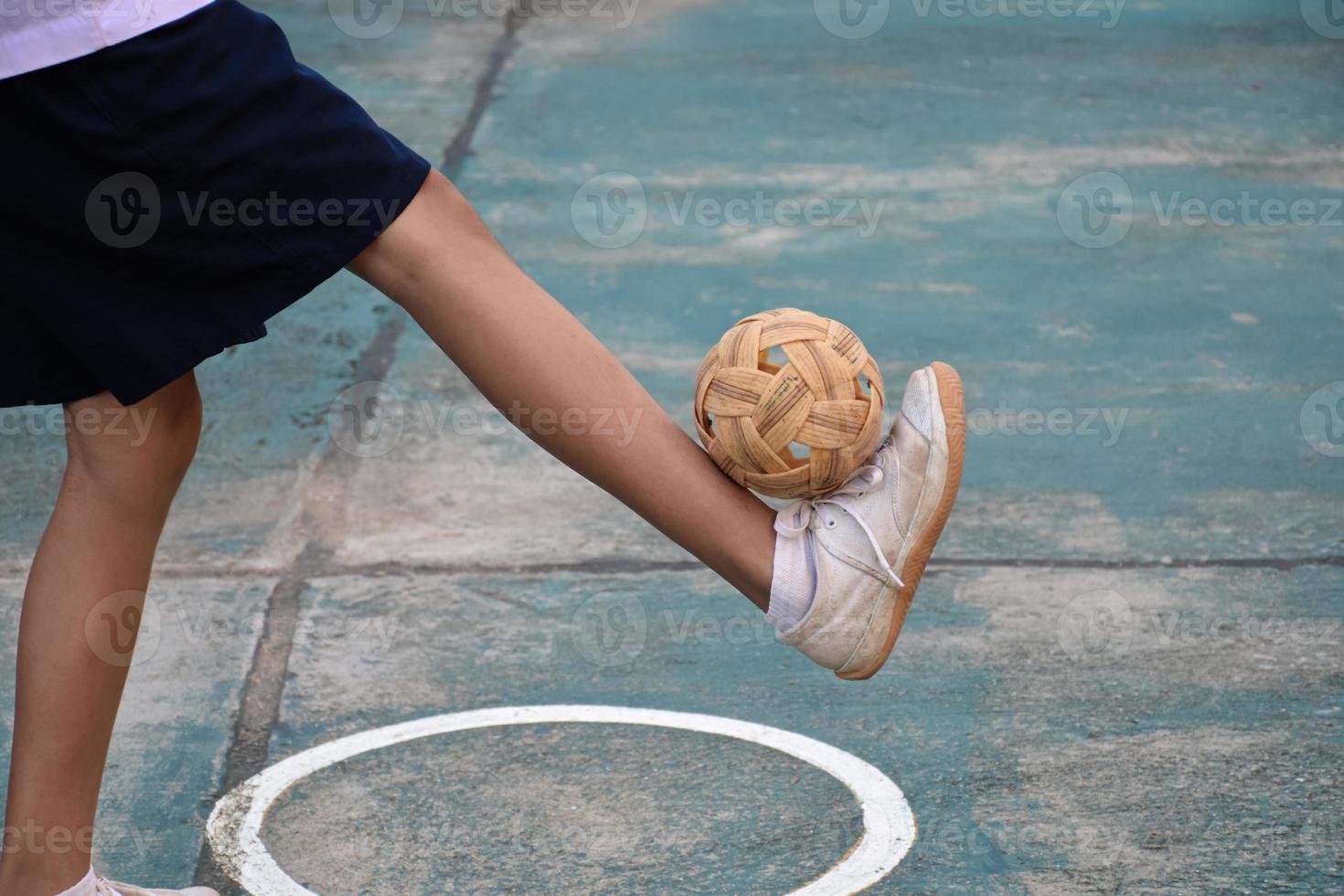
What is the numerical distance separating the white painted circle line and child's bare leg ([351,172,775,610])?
68 cm

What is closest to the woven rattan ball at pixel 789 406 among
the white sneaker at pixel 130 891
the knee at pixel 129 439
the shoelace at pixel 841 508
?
A: the shoelace at pixel 841 508

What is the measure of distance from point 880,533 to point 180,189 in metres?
1.03

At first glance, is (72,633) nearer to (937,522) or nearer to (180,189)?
(180,189)

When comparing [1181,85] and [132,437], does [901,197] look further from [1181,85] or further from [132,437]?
[132,437]

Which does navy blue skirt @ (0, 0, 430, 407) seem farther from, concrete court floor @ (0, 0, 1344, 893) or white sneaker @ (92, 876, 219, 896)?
concrete court floor @ (0, 0, 1344, 893)

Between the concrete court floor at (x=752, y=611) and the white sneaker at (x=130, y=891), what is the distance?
6.3 inches

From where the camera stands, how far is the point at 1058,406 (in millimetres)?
4336

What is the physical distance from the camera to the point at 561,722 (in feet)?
9.52

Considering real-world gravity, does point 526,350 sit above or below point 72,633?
above

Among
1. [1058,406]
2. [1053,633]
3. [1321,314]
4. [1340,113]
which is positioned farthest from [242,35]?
[1340,113]

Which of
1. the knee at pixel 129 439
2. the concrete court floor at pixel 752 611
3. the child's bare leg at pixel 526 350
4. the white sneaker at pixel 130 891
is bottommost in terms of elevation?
the concrete court floor at pixel 752 611

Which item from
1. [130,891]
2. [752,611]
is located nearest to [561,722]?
[752,611]

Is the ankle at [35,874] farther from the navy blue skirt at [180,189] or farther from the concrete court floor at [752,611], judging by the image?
the navy blue skirt at [180,189]

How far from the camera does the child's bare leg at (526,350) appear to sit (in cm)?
198
